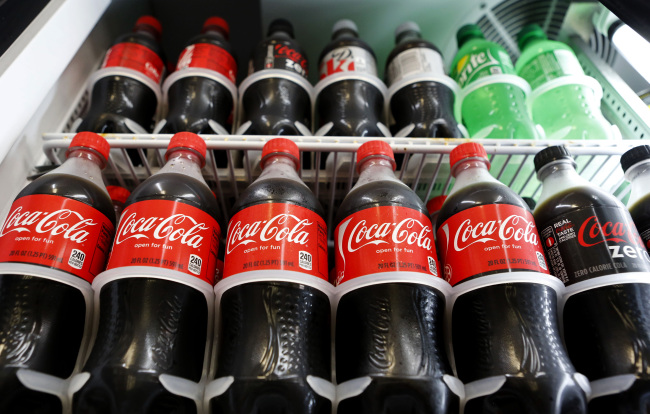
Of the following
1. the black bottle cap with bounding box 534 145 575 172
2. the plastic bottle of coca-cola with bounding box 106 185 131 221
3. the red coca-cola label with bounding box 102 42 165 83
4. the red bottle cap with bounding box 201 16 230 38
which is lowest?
the plastic bottle of coca-cola with bounding box 106 185 131 221

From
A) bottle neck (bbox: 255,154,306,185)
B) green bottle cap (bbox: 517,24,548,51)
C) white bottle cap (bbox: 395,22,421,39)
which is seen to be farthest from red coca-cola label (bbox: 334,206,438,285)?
green bottle cap (bbox: 517,24,548,51)

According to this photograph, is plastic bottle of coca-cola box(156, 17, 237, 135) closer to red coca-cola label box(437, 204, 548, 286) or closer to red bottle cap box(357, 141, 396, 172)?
red bottle cap box(357, 141, 396, 172)

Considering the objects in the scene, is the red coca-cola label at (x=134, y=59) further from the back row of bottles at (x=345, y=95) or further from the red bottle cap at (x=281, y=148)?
the red bottle cap at (x=281, y=148)

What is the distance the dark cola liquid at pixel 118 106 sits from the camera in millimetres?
1351

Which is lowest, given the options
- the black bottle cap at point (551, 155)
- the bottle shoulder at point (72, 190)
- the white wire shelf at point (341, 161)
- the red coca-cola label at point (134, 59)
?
the bottle shoulder at point (72, 190)

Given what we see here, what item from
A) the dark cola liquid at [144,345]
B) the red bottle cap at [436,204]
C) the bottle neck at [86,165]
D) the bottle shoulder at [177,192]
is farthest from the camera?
the red bottle cap at [436,204]

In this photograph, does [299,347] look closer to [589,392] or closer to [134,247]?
[134,247]

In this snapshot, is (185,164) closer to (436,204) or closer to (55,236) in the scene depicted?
(55,236)

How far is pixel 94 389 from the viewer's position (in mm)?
768

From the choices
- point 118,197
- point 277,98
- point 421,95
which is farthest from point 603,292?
point 118,197

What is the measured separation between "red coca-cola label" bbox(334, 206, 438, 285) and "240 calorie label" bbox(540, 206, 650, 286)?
0.86ft

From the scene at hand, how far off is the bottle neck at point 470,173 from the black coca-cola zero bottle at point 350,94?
1.01ft

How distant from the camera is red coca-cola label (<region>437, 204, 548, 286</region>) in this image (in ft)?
2.89

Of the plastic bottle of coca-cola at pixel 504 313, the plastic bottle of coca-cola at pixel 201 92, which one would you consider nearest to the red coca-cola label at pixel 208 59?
the plastic bottle of coca-cola at pixel 201 92
